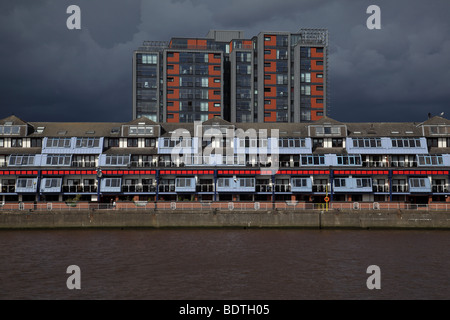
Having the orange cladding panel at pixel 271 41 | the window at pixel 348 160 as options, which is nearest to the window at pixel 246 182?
the window at pixel 348 160

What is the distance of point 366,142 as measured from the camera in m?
78.3

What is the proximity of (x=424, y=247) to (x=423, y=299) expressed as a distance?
18.9 m

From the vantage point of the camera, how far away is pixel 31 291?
31672 millimetres

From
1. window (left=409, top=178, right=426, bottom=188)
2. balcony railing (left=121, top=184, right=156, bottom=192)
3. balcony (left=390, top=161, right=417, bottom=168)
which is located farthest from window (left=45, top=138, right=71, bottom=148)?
window (left=409, top=178, right=426, bottom=188)

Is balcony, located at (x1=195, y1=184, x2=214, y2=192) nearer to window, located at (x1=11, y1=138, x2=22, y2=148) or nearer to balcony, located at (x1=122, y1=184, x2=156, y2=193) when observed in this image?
balcony, located at (x1=122, y1=184, x2=156, y2=193)

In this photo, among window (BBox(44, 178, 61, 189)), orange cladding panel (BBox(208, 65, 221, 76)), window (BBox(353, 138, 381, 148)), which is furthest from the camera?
orange cladding panel (BBox(208, 65, 221, 76))

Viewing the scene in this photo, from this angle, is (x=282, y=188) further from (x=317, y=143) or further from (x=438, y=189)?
(x=438, y=189)

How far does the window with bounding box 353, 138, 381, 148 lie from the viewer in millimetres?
77812

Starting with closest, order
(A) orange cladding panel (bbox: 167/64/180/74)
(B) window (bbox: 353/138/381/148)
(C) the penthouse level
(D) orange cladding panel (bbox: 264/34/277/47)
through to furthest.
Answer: (C) the penthouse level → (B) window (bbox: 353/138/381/148) → (A) orange cladding panel (bbox: 167/64/180/74) → (D) orange cladding panel (bbox: 264/34/277/47)

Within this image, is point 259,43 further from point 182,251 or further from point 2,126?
point 182,251

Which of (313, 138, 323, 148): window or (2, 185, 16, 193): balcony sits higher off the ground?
(313, 138, 323, 148): window

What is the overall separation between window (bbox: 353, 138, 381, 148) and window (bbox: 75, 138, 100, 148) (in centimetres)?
3986
